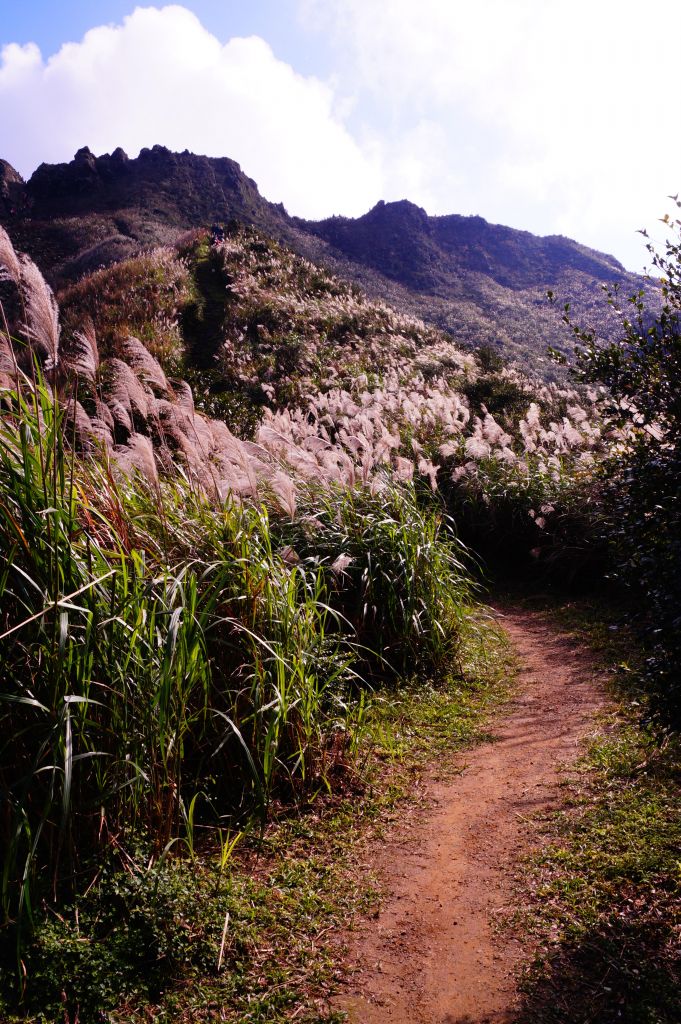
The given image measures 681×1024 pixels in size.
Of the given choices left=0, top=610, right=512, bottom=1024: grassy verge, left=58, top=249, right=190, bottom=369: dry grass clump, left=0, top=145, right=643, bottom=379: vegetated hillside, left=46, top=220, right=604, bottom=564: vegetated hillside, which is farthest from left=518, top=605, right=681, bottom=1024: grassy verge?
left=0, top=145, right=643, bottom=379: vegetated hillside

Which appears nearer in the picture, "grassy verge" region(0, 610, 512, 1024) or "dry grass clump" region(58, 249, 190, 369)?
"grassy verge" region(0, 610, 512, 1024)

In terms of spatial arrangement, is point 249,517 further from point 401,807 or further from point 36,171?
point 36,171

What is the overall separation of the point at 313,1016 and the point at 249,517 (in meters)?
2.46

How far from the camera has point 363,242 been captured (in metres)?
56.6

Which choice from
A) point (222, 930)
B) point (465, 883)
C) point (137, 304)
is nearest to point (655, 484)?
point (465, 883)

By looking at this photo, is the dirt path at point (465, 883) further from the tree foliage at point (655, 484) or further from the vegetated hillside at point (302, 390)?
the vegetated hillside at point (302, 390)

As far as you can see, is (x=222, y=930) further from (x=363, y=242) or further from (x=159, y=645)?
(x=363, y=242)

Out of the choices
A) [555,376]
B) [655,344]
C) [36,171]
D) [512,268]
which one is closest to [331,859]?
[655,344]

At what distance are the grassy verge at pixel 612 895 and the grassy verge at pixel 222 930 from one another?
29.1 inches

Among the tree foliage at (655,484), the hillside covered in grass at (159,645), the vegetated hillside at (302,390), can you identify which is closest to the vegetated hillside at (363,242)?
the vegetated hillside at (302,390)

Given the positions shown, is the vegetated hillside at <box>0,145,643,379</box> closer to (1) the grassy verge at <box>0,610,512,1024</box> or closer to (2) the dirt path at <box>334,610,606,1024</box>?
(2) the dirt path at <box>334,610,606,1024</box>

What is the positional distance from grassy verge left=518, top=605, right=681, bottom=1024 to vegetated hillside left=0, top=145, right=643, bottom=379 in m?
23.2

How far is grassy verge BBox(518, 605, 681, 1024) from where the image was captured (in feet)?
7.15

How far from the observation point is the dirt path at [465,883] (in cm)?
231
